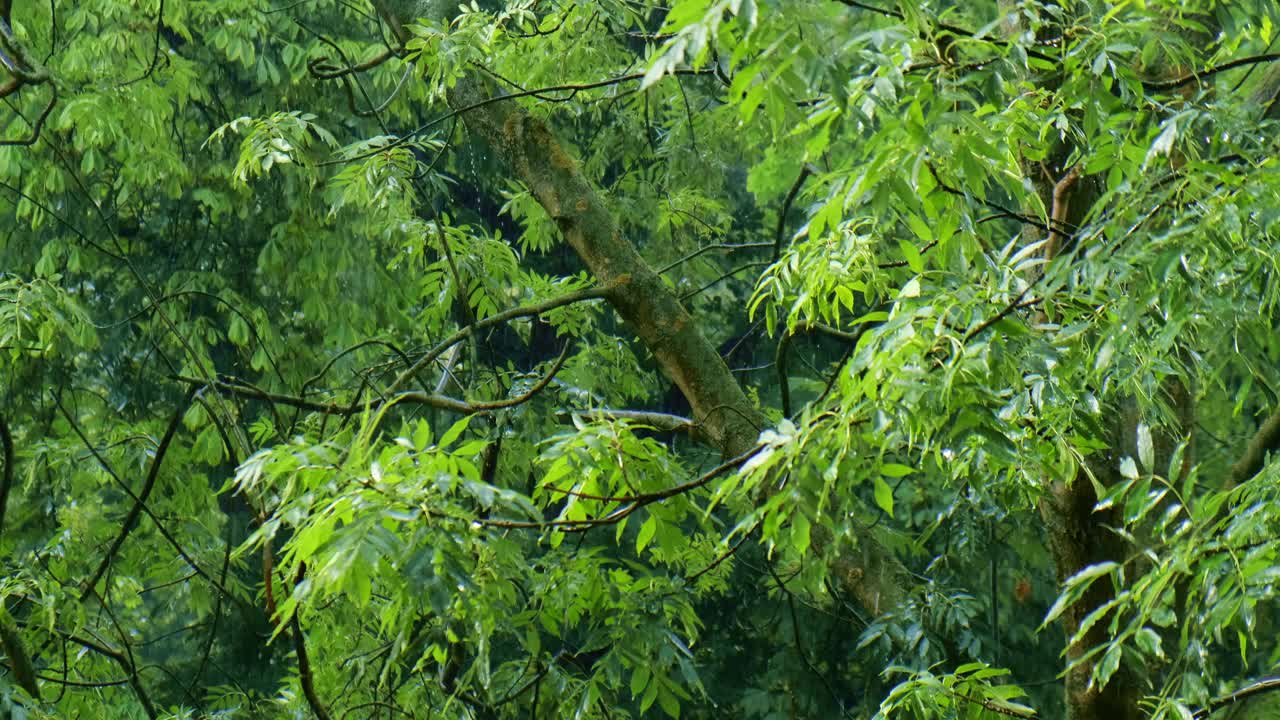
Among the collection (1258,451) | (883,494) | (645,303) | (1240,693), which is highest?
(883,494)

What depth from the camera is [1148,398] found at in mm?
2316

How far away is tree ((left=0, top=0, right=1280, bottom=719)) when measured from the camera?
2084 mm

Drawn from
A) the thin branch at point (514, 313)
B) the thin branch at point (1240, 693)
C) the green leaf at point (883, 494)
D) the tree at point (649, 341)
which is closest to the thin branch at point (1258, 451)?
the tree at point (649, 341)

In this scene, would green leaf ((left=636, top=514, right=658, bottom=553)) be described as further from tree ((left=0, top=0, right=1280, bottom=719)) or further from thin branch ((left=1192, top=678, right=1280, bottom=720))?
A: thin branch ((left=1192, top=678, right=1280, bottom=720))

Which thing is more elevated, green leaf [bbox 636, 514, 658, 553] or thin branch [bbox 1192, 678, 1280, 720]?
green leaf [bbox 636, 514, 658, 553]

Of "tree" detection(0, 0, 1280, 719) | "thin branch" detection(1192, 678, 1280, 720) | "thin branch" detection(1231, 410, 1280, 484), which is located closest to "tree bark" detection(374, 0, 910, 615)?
"tree" detection(0, 0, 1280, 719)

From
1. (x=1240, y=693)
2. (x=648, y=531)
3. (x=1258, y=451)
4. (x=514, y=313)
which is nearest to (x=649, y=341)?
(x=514, y=313)

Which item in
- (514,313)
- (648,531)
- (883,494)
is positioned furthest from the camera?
(514,313)

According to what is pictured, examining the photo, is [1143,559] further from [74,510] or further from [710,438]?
[74,510]

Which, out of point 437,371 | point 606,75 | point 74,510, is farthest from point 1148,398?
point 74,510

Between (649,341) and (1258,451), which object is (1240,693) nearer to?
(1258,451)

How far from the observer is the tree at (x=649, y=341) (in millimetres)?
2084

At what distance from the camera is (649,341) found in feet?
12.5

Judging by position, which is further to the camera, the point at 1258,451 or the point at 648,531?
the point at 1258,451
